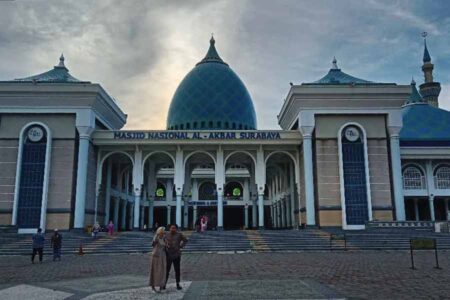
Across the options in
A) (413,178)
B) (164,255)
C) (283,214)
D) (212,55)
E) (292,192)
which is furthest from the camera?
(212,55)

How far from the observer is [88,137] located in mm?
35031

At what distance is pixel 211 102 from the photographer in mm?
51750

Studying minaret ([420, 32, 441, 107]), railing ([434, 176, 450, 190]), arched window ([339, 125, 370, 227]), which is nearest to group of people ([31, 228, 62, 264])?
arched window ([339, 125, 370, 227])

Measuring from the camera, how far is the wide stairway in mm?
24516

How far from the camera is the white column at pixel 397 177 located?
34.3m

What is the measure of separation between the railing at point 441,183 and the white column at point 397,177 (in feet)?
36.4

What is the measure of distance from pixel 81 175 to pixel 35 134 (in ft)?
17.3

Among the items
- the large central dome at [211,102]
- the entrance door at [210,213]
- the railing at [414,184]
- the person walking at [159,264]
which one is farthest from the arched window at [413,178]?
the person walking at [159,264]

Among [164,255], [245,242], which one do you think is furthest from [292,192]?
[164,255]

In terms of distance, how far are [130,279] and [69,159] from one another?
24.7 metres

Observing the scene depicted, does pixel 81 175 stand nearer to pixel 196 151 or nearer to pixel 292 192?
pixel 196 151

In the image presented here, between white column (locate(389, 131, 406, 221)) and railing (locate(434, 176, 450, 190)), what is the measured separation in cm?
1110

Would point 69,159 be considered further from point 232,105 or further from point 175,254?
point 175,254

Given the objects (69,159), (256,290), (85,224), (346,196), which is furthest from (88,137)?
(256,290)
